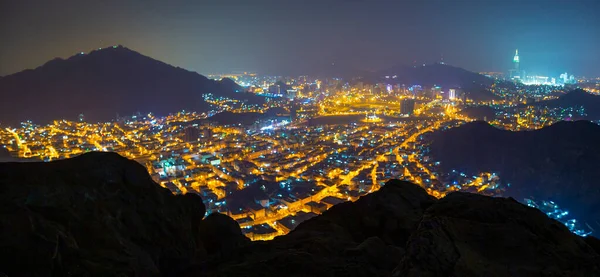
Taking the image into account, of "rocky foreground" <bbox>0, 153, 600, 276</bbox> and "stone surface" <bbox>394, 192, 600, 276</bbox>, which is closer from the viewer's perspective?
"stone surface" <bbox>394, 192, 600, 276</bbox>

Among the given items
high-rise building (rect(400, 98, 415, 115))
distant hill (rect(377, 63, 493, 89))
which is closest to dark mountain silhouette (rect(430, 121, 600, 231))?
high-rise building (rect(400, 98, 415, 115))

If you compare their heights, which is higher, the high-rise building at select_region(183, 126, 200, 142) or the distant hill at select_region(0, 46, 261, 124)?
the distant hill at select_region(0, 46, 261, 124)

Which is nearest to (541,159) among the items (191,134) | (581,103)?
(191,134)

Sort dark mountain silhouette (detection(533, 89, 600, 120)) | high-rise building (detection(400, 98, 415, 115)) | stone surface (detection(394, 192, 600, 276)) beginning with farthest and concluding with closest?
high-rise building (detection(400, 98, 415, 115)) < dark mountain silhouette (detection(533, 89, 600, 120)) < stone surface (detection(394, 192, 600, 276))

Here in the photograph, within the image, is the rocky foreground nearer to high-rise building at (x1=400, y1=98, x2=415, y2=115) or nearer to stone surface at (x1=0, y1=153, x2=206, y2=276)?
stone surface at (x1=0, y1=153, x2=206, y2=276)

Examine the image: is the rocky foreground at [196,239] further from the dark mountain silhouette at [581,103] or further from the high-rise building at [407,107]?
the high-rise building at [407,107]

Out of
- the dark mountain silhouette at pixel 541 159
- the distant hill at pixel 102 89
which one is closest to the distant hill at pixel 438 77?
the distant hill at pixel 102 89

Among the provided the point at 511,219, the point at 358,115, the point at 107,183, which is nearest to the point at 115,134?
the point at 358,115

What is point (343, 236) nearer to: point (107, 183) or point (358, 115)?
point (107, 183)
